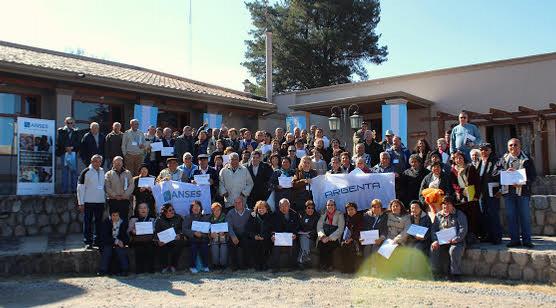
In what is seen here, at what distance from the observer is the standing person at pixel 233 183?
9.78m

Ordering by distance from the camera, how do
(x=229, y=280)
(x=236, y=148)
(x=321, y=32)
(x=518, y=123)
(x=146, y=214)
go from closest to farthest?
1. (x=229, y=280)
2. (x=146, y=214)
3. (x=236, y=148)
4. (x=518, y=123)
5. (x=321, y=32)

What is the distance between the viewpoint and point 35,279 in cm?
865

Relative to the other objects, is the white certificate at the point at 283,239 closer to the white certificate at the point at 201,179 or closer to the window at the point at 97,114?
the white certificate at the point at 201,179

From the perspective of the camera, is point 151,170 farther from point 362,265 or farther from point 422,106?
point 422,106

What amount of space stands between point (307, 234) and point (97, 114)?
8.46m

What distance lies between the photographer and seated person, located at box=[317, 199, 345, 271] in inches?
350

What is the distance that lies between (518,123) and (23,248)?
14.8m

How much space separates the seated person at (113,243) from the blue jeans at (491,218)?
6.25 m

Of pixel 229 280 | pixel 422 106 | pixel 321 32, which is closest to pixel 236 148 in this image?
pixel 229 280

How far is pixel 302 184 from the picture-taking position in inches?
379

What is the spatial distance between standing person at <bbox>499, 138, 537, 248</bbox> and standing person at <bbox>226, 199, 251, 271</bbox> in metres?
4.47

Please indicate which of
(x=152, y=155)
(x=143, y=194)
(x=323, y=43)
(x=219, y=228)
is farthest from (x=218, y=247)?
(x=323, y=43)

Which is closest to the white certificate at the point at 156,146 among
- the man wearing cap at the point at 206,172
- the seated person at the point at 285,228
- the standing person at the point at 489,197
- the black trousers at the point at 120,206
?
the man wearing cap at the point at 206,172

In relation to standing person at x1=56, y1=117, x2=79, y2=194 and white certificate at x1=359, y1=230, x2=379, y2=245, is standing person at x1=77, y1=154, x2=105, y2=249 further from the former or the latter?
white certificate at x1=359, y1=230, x2=379, y2=245
